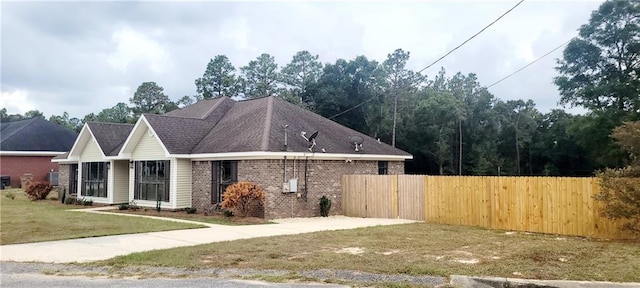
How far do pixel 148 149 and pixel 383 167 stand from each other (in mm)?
10331

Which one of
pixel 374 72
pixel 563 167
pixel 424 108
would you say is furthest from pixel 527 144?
pixel 374 72

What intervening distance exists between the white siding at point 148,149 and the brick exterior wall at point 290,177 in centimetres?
174

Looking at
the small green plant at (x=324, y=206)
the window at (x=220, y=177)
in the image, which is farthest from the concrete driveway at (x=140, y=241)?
the window at (x=220, y=177)

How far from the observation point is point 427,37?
19.5 meters

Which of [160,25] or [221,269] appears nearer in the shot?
[221,269]

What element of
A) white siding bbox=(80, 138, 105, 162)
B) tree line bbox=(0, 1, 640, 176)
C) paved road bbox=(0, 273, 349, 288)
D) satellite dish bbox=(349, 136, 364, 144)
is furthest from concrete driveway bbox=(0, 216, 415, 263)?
tree line bbox=(0, 1, 640, 176)

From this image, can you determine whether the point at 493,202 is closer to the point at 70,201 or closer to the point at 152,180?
the point at 152,180

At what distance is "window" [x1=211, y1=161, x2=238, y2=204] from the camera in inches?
765

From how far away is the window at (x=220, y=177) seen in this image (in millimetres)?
19438

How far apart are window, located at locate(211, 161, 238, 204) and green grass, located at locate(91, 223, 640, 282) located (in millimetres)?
7227

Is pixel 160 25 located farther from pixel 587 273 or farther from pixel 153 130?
pixel 587 273

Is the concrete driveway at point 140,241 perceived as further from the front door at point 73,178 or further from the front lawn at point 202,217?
the front door at point 73,178

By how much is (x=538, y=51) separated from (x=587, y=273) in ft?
49.0

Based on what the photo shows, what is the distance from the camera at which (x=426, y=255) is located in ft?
32.1
